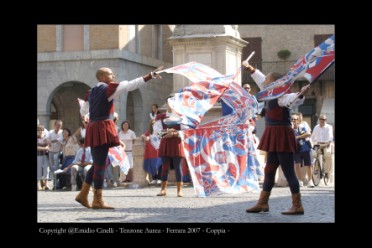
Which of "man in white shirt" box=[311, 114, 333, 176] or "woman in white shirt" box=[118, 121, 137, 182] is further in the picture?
"woman in white shirt" box=[118, 121, 137, 182]

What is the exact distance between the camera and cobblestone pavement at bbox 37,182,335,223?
10.6 m

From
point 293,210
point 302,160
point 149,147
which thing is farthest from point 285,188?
point 293,210

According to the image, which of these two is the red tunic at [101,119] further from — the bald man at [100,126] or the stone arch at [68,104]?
the stone arch at [68,104]

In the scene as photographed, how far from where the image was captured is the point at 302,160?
65.8 ft

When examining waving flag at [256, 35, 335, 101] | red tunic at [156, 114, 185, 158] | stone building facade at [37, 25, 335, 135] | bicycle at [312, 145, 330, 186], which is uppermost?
Result: stone building facade at [37, 25, 335, 135]

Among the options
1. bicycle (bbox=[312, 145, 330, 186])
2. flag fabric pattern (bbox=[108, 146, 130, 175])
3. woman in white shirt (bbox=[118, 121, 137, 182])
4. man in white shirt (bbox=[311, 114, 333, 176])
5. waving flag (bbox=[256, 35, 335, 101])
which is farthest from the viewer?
woman in white shirt (bbox=[118, 121, 137, 182])

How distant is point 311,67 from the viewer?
36.8 ft

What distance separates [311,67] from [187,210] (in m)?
2.81

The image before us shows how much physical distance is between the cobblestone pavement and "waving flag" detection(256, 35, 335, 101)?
1.72 m

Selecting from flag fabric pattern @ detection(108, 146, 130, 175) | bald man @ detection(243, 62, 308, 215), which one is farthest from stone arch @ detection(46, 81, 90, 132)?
bald man @ detection(243, 62, 308, 215)

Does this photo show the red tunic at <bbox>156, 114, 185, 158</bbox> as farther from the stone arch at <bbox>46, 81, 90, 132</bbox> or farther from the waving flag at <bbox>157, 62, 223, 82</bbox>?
the stone arch at <bbox>46, 81, 90, 132</bbox>

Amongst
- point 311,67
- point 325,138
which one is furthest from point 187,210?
point 325,138

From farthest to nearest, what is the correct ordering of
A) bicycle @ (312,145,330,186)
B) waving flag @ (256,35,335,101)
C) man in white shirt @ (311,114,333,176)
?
1. man in white shirt @ (311,114,333,176)
2. bicycle @ (312,145,330,186)
3. waving flag @ (256,35,335,101)
